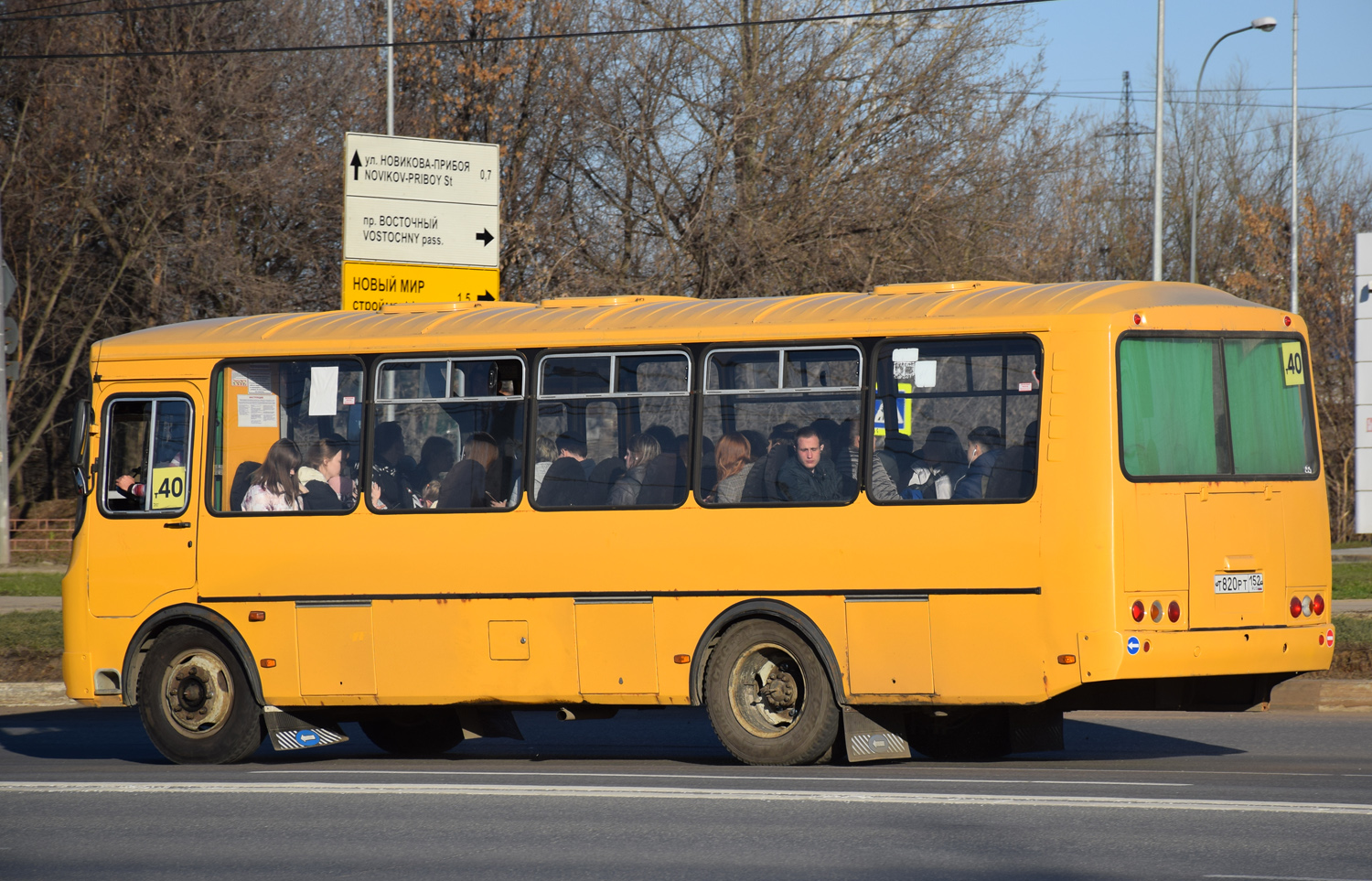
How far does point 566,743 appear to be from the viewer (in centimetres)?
1212

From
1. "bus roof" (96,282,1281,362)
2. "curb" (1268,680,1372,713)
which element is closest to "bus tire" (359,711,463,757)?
"bus roof" (96,282,1281,362)

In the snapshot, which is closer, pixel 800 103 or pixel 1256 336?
pixel 1256 336

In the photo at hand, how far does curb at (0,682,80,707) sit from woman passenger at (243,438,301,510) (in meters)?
4.93

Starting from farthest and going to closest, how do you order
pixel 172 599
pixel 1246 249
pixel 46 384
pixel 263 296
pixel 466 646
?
pixel 1246 249 → pixel 46 384 → pixel 263 296 → pixel 172 599 → pixel 466 646

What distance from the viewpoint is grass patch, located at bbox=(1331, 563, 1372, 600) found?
59.8 ft

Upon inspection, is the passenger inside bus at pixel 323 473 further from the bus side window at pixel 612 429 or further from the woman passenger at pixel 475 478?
the bus side window at pixel 612 429

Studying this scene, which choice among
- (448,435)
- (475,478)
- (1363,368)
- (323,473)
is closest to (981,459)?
(475,478)

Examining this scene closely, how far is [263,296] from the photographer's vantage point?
28484 millimetres

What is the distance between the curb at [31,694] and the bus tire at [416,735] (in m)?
4.34

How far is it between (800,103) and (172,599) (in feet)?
57.7

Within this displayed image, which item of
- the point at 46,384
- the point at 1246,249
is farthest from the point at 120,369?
the point at 1246,249

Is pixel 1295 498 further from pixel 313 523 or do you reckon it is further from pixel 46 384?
pixel 46 384

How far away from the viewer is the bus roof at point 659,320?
365 inches

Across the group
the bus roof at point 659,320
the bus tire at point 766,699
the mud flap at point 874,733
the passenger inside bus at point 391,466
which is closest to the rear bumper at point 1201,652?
the mud flap at point 874,733
